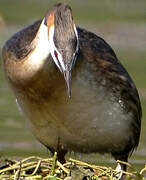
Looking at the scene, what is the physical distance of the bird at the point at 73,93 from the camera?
8.38 meters

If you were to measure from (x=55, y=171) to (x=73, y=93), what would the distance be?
5.16 feet

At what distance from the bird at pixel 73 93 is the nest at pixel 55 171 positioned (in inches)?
34.8

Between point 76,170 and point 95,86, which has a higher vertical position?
point 95,86

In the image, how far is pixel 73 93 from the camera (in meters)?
8.98

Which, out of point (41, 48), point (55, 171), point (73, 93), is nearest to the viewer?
point (55, 171)

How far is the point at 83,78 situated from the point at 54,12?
1037 mm

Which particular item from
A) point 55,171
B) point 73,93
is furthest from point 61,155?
point 55,171

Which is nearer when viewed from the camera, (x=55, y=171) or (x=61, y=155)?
(x=55, y=171)

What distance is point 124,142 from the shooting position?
994 cm

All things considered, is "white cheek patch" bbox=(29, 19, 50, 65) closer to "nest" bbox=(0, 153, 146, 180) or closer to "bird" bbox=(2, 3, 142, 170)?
"bird" bbox=(2, 3, 142, 170)

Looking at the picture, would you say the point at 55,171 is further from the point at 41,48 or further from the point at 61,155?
the point at 61,155

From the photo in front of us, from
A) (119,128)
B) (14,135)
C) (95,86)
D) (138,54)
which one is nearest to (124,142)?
(119,128)

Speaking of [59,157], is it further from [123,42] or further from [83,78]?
[123,42]

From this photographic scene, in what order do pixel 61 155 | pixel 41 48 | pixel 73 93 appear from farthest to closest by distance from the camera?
pixel 61 155
pixel 73 93
pixel 41 48
